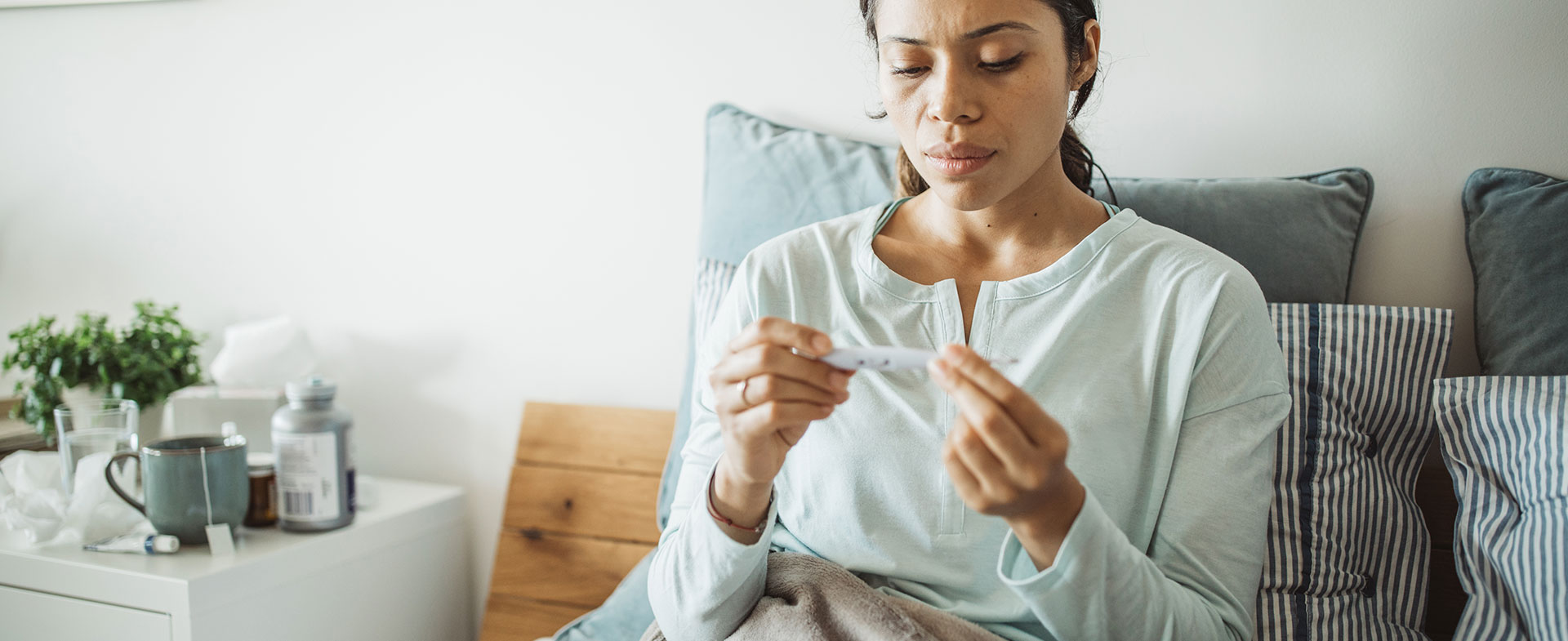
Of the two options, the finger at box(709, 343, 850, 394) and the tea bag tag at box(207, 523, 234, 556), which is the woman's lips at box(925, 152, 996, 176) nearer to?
the finger at box(709, 343, 850, 394)

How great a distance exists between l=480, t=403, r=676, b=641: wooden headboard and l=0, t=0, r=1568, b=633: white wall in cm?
7

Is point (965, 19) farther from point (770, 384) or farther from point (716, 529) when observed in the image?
point (716, 529)

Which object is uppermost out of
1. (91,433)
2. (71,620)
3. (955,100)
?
(955,100)

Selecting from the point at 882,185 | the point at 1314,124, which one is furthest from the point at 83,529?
the point at 1314,124

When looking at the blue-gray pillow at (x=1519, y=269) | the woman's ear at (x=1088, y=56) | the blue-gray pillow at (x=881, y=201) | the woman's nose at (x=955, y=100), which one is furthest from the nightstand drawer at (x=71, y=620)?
the blue-gray pillow at (x=1519, y=269)

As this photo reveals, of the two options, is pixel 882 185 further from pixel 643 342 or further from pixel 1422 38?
pixel 1422 38

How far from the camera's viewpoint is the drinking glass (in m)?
1.33

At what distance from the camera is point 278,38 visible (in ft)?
5.70

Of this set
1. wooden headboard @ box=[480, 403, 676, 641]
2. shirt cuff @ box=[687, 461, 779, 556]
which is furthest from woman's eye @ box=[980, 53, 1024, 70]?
wooden headboard @ box=[480, 403, 676, 641]

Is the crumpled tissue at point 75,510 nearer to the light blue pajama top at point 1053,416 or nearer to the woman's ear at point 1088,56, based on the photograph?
the light blue pajama top at point 1053,416

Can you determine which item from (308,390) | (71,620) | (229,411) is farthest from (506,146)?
(71,620)

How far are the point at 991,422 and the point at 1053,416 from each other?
0.28 m

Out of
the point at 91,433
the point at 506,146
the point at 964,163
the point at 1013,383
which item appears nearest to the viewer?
the point at 1013,383

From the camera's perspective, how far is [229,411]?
62.9 inches
